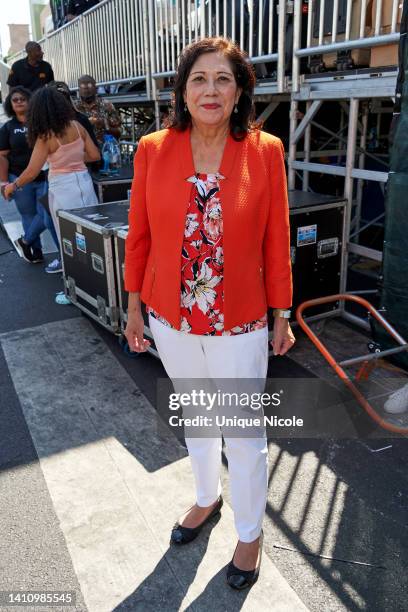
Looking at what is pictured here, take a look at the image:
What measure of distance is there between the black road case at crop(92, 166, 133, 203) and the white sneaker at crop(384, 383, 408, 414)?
156 inches

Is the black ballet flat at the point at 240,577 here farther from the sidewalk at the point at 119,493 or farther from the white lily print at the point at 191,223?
the white lily print at the point at 191,223

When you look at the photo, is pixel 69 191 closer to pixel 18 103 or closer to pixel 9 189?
pixel 9 189

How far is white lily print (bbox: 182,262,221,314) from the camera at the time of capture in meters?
2.21

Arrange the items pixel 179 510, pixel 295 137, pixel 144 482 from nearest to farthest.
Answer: pixel 179 510, pixel 144 482, pixel 295 137

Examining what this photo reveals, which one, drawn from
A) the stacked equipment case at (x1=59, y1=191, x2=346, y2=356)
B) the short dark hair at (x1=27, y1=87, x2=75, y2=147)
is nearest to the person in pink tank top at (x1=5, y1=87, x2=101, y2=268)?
the short dark hair at (x1=27, y1=87, x2=75, y2=147)

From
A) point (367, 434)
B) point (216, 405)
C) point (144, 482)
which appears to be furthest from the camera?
point (367, 434)

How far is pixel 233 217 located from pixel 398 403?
2.12 meters

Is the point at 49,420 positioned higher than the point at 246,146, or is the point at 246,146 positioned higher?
the point at 246,146

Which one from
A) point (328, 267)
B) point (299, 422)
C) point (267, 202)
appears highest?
point (267, 202)

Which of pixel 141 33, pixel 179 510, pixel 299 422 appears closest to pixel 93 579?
pixel 179 510

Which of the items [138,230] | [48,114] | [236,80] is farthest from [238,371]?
[48,114]

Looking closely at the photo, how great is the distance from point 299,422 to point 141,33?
6625 millimetres

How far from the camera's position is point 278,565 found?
251 cm

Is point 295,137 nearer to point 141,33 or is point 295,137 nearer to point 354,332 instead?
point 354,332
